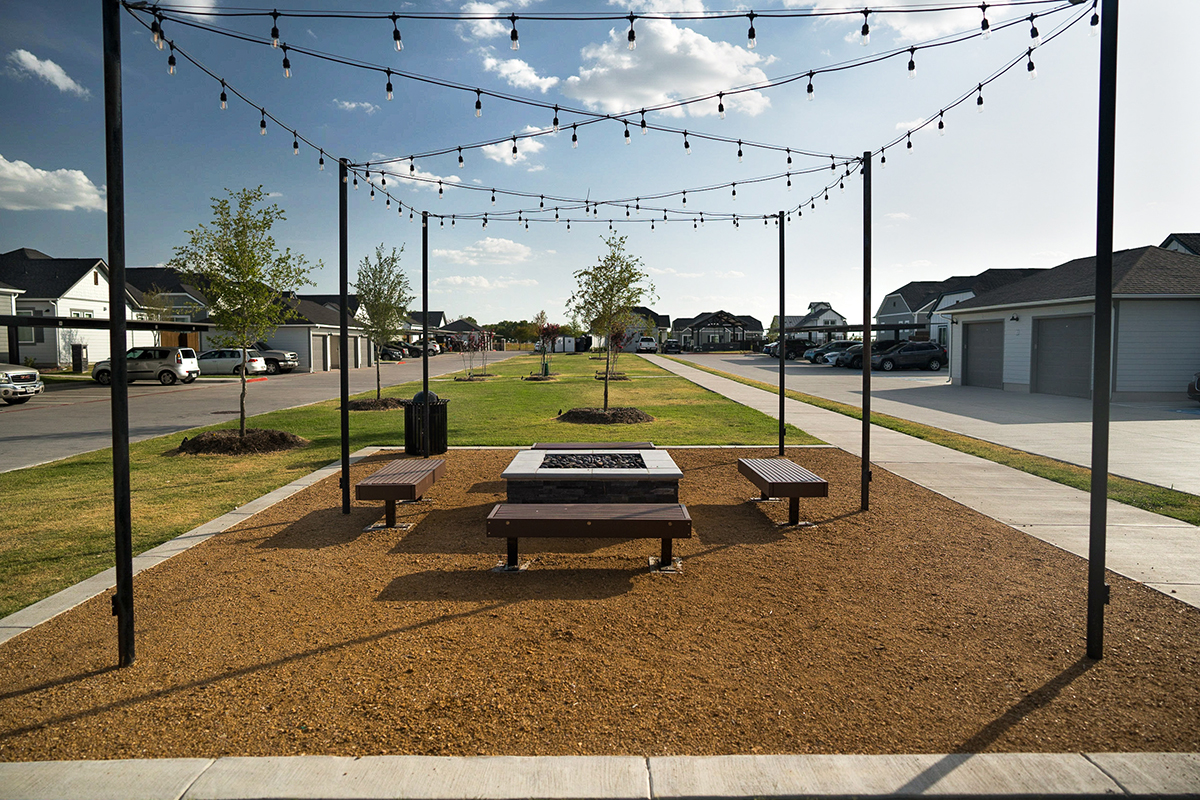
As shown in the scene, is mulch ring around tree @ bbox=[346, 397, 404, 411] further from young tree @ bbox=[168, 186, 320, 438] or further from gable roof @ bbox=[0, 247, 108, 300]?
gable roof @ bbox=[0, 247, 108, 300]

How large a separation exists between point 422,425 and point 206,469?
3.25m

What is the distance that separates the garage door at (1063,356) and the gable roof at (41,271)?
44465mm

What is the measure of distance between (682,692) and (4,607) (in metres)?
4.87

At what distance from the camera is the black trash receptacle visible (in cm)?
1052

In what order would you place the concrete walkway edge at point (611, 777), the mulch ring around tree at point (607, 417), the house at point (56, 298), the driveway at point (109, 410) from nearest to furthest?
the concrete walkway edge at point (611, 777) → the driveway at point (109, 410) → the mulch ring around tree at point (607, 417) → the house at point (56, 298)

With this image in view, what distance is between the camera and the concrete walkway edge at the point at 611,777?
2744 millimetres

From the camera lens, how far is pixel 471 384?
94.1 ft

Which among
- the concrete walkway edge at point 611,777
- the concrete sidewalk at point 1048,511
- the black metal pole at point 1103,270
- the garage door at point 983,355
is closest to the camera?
the concrete walkway edge at point 611,777

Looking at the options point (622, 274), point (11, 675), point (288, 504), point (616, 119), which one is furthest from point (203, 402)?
point (11, 675)

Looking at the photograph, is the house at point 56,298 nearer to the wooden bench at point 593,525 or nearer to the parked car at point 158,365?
the parked car at point 158,365

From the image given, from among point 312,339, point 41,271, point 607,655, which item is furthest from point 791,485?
point 41,271

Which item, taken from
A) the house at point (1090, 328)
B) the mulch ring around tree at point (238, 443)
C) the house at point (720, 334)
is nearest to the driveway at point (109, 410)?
the mulch ring around tree at point (238, 443)

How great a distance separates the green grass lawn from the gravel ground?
3.41 ft

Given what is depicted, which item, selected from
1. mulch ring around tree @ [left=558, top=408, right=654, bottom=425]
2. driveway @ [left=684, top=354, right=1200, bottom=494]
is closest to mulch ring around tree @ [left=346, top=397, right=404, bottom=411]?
mulch ring around tree @ [left=558, top=408, right=654, bottom=425]
